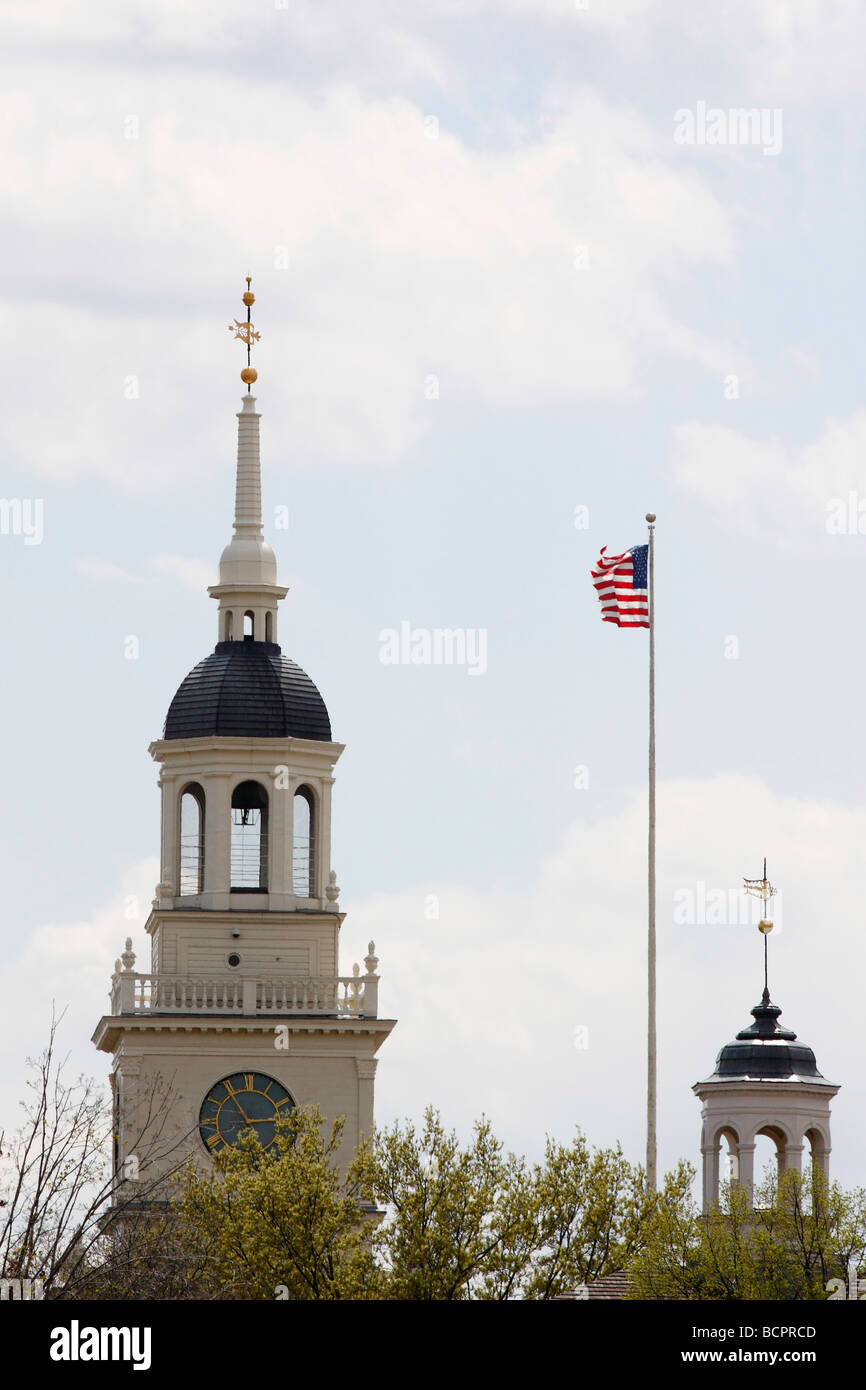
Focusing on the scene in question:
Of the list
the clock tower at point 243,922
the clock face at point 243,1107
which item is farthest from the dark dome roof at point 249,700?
the clock face at point 243,1107

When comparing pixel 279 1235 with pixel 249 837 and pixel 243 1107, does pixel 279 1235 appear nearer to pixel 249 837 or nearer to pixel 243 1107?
pixel 243 1107

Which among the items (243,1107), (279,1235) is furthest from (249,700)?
(279,1235)

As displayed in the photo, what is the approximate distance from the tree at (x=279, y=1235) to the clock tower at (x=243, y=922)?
304 inches

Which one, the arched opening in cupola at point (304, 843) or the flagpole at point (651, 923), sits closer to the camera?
the flagpole at point (651, 923)

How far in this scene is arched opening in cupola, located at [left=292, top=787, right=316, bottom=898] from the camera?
8038cm

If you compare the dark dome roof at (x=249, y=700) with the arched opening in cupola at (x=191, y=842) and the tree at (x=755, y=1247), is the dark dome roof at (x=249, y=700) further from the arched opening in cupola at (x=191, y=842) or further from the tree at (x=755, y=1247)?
the tree at (x=755, y=1247)

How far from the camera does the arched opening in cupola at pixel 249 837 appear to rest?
263 feet

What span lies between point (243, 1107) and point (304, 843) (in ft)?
24.7

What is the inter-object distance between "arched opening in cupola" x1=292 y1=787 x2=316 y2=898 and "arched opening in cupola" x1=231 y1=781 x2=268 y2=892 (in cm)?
73

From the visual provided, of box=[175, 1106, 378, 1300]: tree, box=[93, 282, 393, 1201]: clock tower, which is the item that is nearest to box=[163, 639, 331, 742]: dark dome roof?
box=[93, 282, 393, 1201]: clock tower

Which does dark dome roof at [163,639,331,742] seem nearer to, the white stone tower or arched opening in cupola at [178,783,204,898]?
arched opening in cupola at [178,783,204,898]

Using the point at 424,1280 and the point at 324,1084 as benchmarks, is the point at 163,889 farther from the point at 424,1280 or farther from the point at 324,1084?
the point at 424,1280
